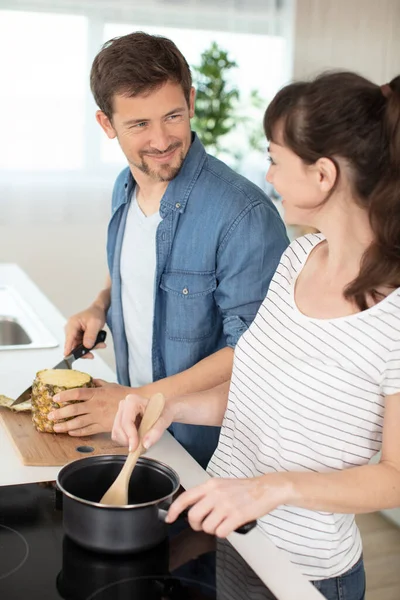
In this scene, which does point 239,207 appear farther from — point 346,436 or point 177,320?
point 346,436

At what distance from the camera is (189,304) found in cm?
173

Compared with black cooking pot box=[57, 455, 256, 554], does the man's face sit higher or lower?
higher

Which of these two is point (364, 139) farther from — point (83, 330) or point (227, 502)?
point (83, 330)

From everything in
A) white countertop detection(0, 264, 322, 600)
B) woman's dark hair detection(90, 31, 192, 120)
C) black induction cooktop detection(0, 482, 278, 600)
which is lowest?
white countertop detection(0, 264, 322, 600)

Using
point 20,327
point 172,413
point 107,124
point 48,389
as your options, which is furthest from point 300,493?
point 20,327

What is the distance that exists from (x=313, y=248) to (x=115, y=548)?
628 millimetres

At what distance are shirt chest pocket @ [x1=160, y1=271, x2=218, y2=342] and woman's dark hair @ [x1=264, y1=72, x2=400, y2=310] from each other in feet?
1.94

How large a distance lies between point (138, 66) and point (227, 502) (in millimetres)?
987

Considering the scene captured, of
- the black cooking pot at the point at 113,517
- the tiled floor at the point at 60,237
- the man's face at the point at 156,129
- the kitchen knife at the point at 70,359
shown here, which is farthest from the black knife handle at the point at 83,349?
the tiled floor at the point at 60,237

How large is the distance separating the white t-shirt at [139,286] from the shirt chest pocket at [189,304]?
0.26 feet

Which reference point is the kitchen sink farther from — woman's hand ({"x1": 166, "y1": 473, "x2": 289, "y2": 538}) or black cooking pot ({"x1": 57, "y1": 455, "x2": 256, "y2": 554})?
woman's hand ({"x1": 166, "y1": 473, "x2": 289, "y2": 538})

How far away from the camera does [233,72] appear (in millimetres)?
4883

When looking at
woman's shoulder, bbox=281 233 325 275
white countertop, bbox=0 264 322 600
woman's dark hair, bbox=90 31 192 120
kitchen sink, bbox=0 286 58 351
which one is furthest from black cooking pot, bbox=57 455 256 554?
kitchen sink, bbox=0 286 58 351

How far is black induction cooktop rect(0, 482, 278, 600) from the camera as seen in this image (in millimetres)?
998
